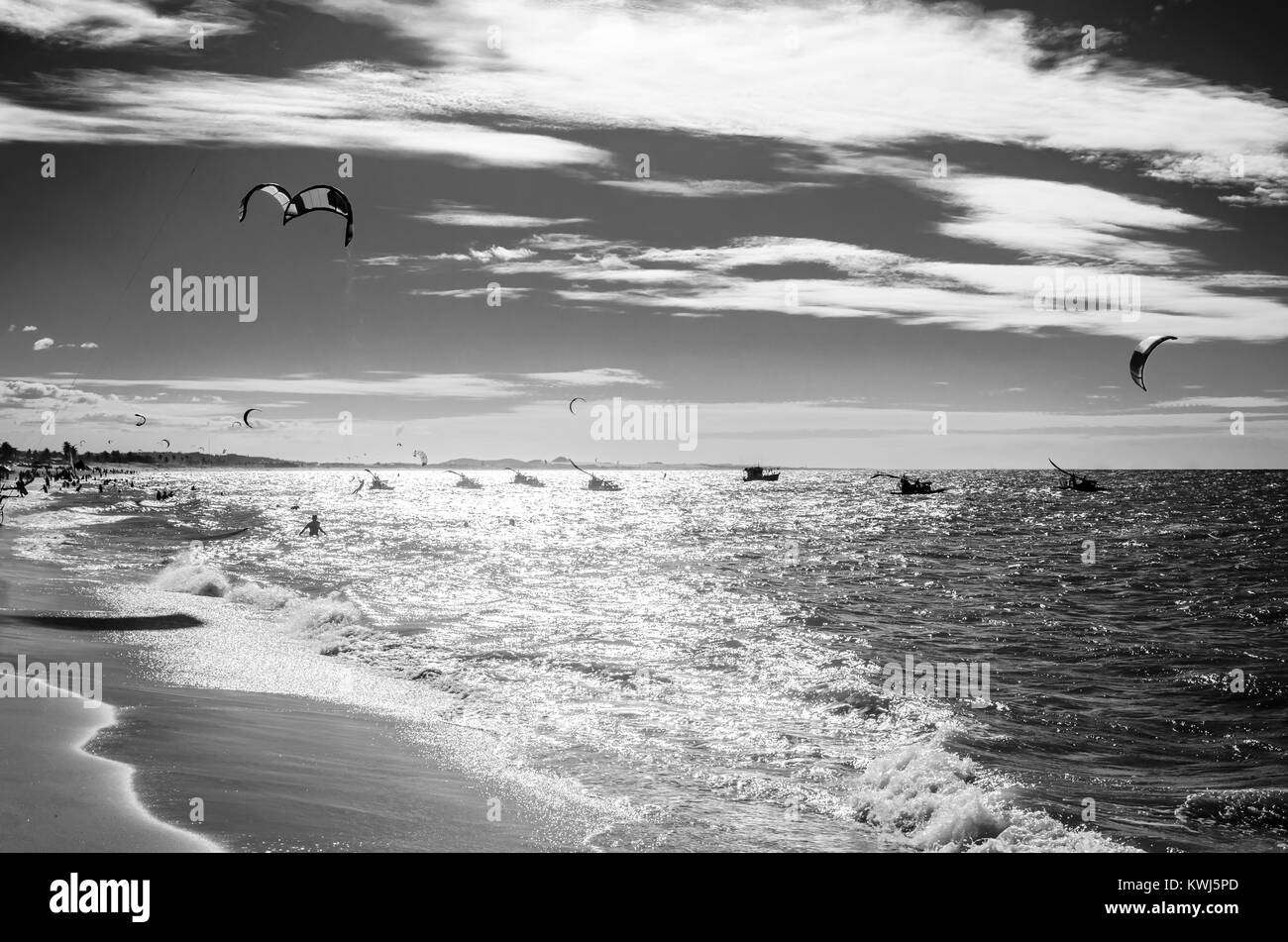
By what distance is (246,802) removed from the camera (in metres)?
8.49

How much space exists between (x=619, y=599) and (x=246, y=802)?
22785mm

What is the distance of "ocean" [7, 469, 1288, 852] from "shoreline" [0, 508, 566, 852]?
2.66ft

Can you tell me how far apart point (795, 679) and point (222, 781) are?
12320 mm

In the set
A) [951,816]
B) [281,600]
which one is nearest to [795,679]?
[951,816]

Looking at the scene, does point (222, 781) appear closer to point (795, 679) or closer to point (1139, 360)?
point (795, 679)

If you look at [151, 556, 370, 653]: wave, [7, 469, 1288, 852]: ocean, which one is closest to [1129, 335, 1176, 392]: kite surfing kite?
[7, 469, 1288, 852]: ocean

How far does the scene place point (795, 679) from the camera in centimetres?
1877

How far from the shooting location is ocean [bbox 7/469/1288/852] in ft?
35.3

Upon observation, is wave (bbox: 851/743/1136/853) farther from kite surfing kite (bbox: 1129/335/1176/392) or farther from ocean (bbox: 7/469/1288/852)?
kite surfing kite (bbox: 1129/335/1176/392)

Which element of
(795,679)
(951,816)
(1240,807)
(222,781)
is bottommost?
(795,679)

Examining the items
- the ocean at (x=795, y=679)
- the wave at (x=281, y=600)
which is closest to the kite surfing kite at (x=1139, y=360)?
the ocean at (x=795, y=679)

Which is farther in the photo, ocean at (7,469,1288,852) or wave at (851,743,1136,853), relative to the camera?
ocean at (7,469,1288,852)

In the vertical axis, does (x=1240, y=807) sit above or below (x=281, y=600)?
above
